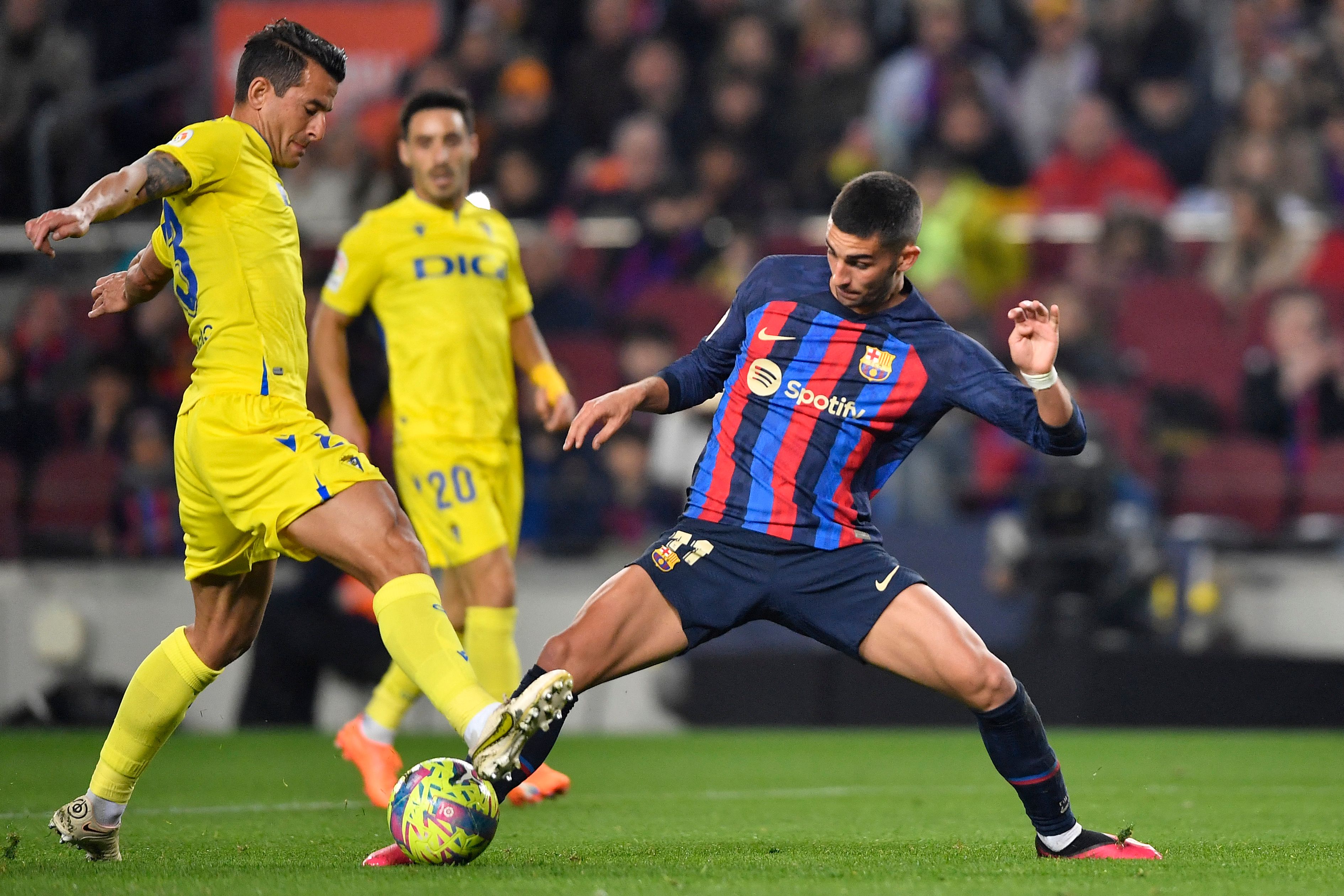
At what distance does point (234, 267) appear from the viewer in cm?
486

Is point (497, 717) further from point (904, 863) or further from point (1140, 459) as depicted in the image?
point (1140, 459)

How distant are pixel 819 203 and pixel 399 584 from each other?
9.44m

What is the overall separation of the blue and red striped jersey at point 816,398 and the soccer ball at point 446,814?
110 centimetres

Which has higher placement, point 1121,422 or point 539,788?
point 1121,422

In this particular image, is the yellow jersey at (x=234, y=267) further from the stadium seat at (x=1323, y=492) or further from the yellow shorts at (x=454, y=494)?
the stadium seat at (x=1323, y=492)

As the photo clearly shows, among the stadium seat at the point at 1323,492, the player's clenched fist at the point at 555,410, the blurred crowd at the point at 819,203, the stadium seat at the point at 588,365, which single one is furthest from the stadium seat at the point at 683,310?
the player's clenched fist at the point at 555,410

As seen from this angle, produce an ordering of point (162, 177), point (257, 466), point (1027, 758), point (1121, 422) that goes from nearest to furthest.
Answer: point (162, 177), point (257, 466), point (1027, 758), point (1121, 422)

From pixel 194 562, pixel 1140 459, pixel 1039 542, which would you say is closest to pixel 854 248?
pixel 194 562

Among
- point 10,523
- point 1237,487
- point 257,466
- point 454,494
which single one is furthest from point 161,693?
point 1237,487

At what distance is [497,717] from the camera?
4312mm

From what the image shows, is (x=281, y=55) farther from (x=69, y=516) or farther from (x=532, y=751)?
(x=69, y=516)

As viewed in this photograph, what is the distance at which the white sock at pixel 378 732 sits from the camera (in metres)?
6.73

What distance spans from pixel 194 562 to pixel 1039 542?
6618mm

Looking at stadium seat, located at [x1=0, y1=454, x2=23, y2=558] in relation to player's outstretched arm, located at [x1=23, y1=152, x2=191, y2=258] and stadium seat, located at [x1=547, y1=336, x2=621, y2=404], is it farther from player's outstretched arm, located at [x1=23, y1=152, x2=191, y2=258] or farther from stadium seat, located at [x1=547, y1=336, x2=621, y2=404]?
player's outstretched arm, located at [x1=23, y1=152, x2=191, y2=258]
